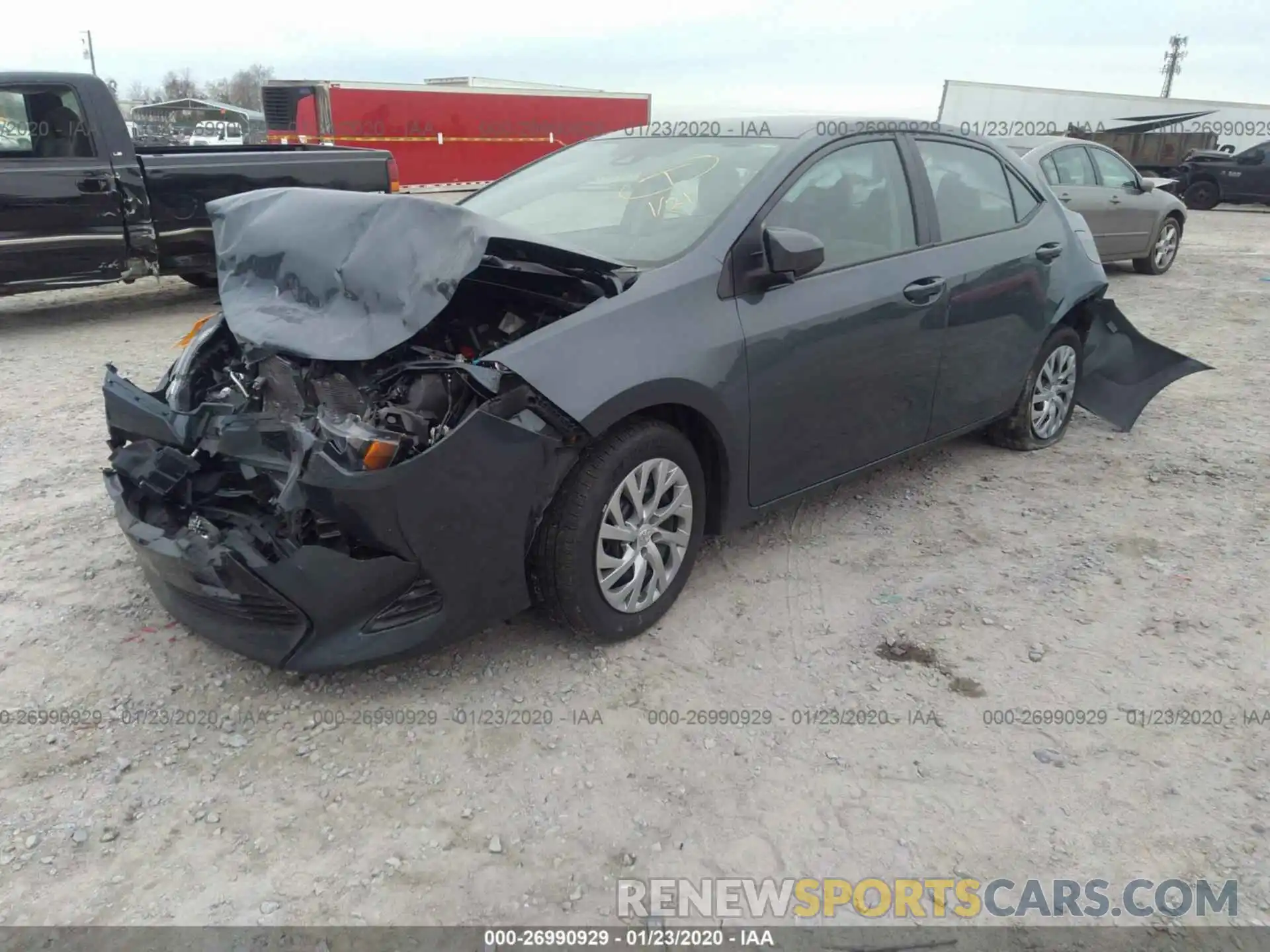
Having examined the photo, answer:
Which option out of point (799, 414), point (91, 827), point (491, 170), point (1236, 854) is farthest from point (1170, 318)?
point (491, 170)

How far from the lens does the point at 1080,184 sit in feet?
32.9

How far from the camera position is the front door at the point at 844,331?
3359 mm

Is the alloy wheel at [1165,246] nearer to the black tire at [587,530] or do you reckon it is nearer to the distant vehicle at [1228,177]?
the black tire at [587,530]

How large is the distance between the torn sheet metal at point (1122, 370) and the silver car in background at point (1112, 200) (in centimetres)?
463

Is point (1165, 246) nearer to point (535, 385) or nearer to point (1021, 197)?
point (1021, 197)

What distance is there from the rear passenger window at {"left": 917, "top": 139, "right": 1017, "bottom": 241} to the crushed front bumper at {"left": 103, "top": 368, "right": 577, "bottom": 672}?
94.1 inches

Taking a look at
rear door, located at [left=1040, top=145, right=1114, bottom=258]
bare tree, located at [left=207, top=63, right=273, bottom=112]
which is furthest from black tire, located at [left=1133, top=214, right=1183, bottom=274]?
bare tree, located at [left=207, top=63, right=273, bottom=112]

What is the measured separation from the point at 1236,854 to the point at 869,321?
2151 mm

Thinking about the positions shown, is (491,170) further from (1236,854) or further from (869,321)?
(1236,854)

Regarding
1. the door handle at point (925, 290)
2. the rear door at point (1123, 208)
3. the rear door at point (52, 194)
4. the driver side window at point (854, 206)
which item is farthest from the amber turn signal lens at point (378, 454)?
the rear door at point (1123, 208)

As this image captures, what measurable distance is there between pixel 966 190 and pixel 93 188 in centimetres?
680

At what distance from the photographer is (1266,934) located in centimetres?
214

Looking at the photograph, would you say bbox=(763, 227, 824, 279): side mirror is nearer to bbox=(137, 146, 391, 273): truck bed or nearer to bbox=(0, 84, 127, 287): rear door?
bbox=(137, 146, 391, 273): truck bed

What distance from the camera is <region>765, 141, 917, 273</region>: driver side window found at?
11.5 ft
